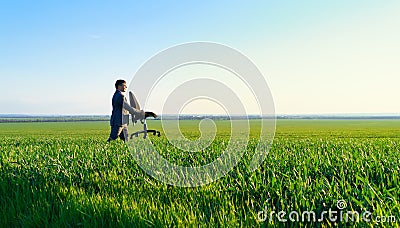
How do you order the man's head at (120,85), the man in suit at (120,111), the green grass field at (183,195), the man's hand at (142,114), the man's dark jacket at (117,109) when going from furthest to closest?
the man's head at (120,85)
the man's dark jacket at (117,109)
the man in suit at (120,111)
the man's hand at (142,114)
the green grass field at (183,195)

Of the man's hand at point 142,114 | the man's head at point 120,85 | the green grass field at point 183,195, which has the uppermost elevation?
the man's head at point 120,85

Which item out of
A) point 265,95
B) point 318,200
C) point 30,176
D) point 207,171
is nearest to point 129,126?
point 30,176

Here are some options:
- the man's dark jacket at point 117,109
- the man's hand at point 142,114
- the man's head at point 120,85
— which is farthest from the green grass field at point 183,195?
the man's head at point 120,85

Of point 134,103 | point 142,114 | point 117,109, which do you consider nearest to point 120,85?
point 117,109

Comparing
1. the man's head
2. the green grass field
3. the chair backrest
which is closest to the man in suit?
the man's head

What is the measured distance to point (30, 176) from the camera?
241 inches

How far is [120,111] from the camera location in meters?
11.2

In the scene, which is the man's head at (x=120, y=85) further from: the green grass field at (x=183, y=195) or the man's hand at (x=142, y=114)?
the green grass field at (x=183, y=195)

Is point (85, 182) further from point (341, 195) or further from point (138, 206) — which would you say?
point (341, 195)

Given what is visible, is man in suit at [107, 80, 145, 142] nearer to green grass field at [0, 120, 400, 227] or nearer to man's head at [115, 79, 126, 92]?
man's head at [115, 79, 126, 92]

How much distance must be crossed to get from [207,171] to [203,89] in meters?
1.35

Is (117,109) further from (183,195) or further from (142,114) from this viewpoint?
(183,195)

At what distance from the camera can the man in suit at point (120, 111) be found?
425 inches

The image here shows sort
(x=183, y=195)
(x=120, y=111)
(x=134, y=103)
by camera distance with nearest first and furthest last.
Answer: (x=183, y=195) < (x=134, y=103) < (x=120, y=111)
